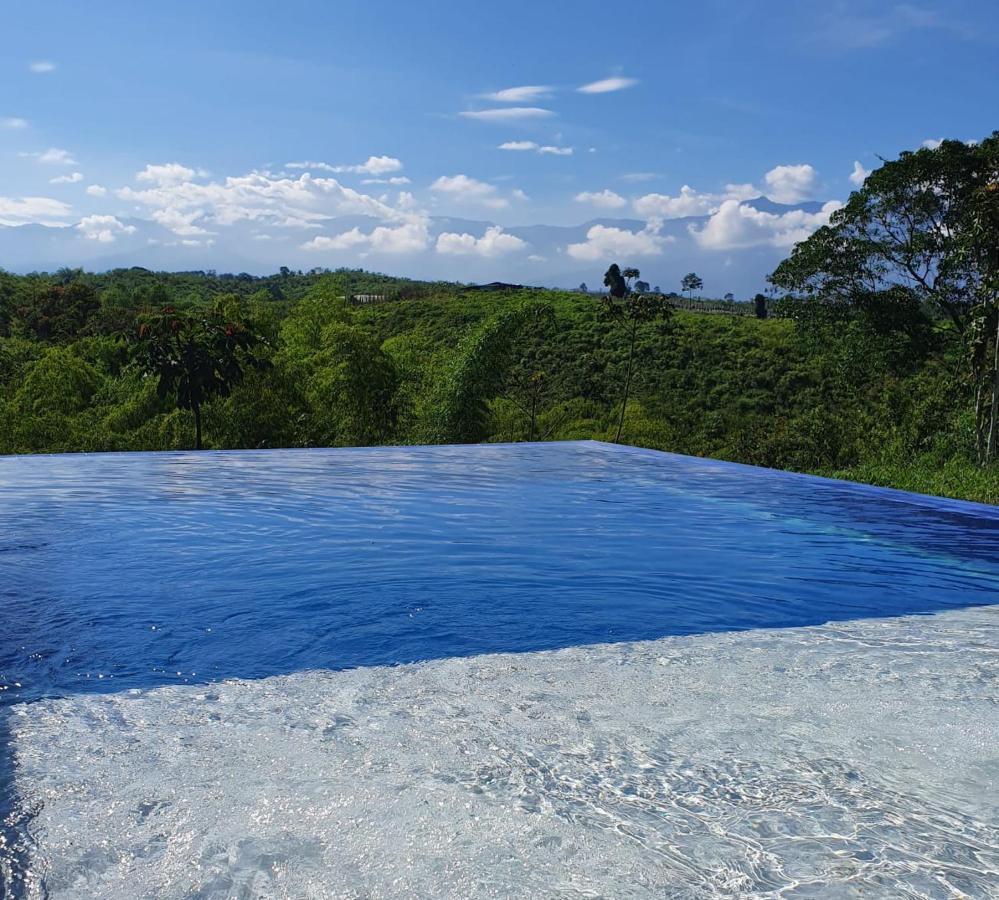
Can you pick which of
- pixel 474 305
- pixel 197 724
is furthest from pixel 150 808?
pixel 474 305

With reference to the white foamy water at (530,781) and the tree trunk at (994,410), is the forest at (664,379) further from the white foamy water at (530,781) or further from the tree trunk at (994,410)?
the white foamy water at (530,781)

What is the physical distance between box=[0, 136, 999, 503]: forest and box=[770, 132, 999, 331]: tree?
0.10ft

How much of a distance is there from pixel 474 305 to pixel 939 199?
19.6 m

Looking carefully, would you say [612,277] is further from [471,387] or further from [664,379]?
[471,387]

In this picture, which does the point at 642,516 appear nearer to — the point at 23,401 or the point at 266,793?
the point at 266,793

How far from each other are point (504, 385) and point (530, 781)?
57.9 ft

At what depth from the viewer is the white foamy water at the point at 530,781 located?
1.86m

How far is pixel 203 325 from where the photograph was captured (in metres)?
13.0

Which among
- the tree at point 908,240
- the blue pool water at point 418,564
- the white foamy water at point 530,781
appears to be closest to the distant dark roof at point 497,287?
the tree at point 908,240

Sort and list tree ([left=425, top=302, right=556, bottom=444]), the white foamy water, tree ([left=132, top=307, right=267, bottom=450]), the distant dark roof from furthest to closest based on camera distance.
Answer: the distant dark roof < tree ([left=425, top=302, right=556, bottom=444]) < tree ([left=132, top=307, right=267, bottom=450]) < the white foamy water

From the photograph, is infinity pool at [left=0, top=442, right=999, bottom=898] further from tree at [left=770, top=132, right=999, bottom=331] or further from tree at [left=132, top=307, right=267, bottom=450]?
tree at [left=770, top=132, right=999, bottom=331]

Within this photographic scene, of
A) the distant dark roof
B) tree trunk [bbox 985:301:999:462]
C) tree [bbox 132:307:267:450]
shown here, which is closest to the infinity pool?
tree [bbox 132:307:267:450]

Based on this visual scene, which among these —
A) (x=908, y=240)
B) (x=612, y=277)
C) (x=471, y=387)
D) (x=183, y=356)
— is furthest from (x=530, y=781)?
(x=612, y=277)

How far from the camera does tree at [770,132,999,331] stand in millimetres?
14578
